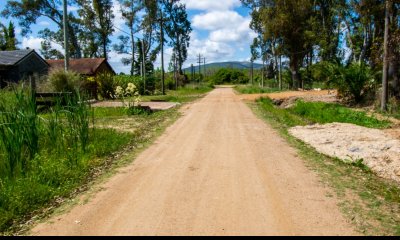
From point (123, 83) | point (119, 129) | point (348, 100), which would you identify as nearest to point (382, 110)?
point (348, 100)

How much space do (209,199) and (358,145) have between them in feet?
15.4

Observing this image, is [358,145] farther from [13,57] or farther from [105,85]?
[13,57]

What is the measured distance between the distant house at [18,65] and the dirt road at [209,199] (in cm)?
2505

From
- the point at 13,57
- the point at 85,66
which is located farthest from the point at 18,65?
the point at 85,66

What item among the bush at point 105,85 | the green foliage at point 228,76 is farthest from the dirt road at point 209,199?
the green foliage at point 228,76

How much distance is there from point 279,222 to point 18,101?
5.06 m

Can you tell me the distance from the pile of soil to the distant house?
80.5 feet

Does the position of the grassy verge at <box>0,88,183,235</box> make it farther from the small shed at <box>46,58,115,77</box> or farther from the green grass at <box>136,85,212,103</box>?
the small shed at <box>46,58,115,77</box>

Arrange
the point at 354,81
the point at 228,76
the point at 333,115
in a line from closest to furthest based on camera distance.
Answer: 1. the point at 333,115
2. the point at 354,81
3. the point at 228,76

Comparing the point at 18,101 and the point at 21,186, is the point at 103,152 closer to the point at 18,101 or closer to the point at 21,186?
the point at 18,101

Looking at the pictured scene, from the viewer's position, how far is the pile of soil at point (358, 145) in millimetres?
6855

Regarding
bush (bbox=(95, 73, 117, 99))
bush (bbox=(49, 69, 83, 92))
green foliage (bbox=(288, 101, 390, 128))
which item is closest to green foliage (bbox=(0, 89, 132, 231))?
green foliage (bbox=(288, 101, 390, 128))

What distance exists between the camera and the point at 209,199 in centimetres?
520

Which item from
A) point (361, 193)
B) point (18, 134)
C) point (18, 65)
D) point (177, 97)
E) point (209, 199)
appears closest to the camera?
point (209, 199)
